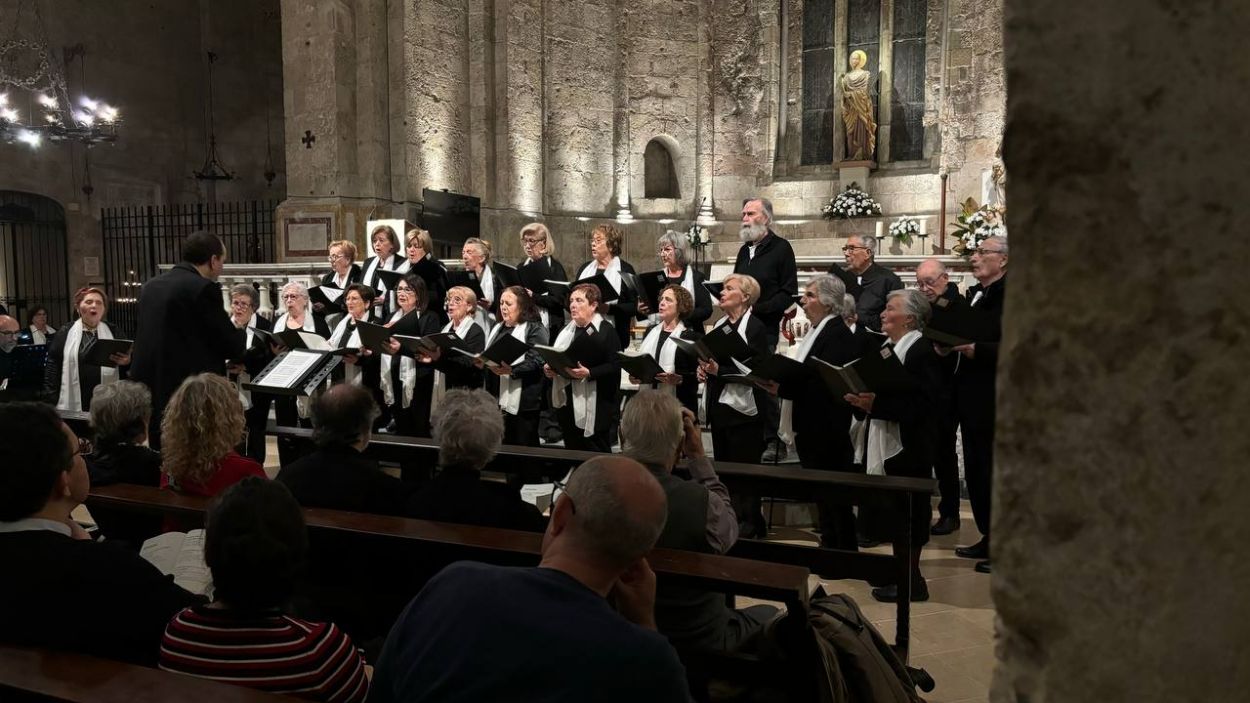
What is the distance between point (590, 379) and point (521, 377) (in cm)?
61

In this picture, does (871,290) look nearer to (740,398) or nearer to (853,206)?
(740,398)

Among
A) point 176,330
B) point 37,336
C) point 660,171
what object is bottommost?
point 37,336

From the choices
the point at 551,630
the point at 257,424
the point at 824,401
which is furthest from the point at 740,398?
the point at 551,630

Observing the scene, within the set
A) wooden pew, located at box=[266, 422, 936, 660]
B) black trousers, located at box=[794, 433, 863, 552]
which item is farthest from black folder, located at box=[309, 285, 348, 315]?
black trousers, located at box=[794, 433, 863, 552]

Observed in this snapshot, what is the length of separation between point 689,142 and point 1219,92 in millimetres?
14657

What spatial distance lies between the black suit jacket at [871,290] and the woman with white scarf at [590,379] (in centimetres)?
167

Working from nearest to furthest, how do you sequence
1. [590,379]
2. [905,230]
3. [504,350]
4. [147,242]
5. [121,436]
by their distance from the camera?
[121,436] < [504,350] < [590,379] < [905,230] < [147,242]

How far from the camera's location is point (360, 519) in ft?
9.43

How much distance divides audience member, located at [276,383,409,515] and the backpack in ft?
5.04

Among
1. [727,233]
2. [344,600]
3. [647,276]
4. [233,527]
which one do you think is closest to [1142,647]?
[233,527]

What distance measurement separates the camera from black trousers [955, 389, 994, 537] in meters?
4.62

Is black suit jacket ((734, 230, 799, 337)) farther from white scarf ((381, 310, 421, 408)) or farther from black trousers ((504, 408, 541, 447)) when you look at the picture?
white scarf ((381, 310, 421, 408))

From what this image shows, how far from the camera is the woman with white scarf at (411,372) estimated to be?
21.7 ft

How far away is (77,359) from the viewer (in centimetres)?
673
